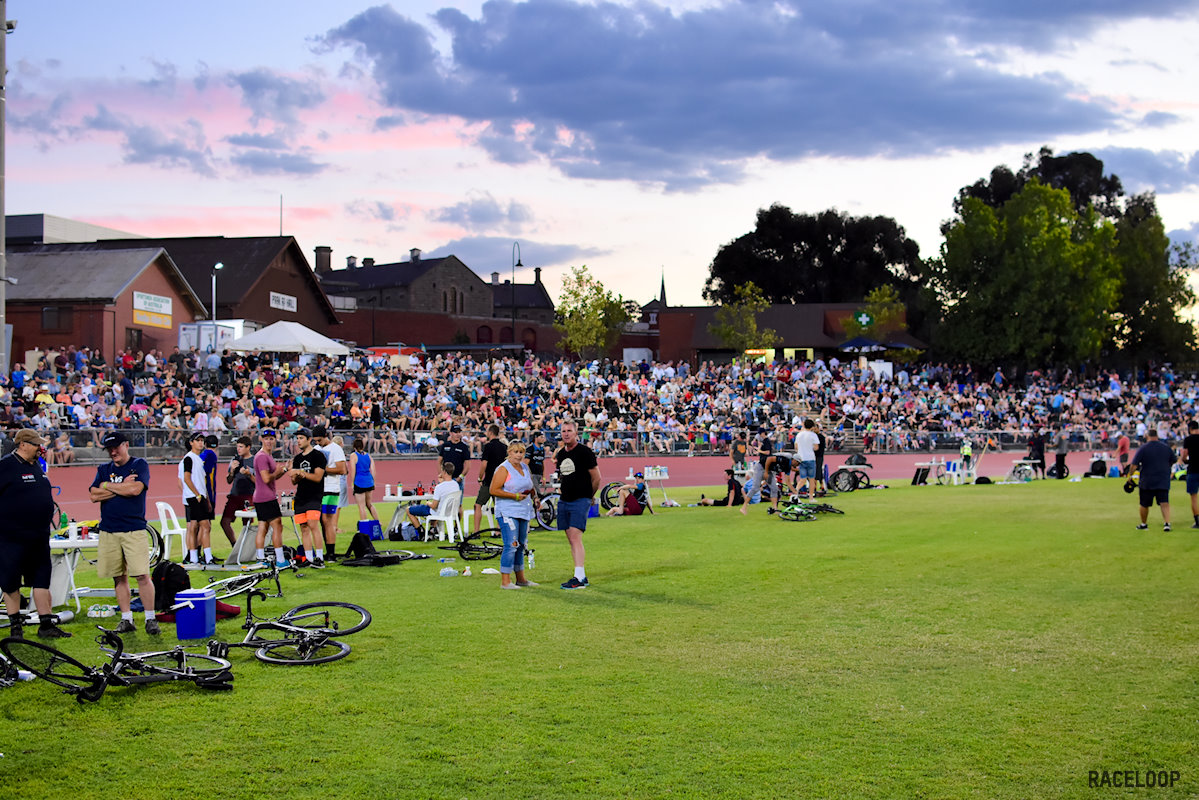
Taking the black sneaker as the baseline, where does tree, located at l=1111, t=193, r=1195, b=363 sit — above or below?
above

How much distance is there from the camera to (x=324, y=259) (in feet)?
316

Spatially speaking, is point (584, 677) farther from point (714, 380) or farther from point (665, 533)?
point (714, 380)

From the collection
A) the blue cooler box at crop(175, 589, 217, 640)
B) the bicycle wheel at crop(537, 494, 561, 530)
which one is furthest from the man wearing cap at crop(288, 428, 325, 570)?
the bicycle wheel at crop(537, 494, 561, 530)

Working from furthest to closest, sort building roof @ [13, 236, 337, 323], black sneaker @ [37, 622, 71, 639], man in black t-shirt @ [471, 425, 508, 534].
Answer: building roof @ [13, 236, 337, 323]
man in black t-shirt @ [471, 425, 508, 534]
black sneaker @ [37, 622, 71, 639]

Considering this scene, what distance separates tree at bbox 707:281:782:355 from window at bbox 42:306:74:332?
127ft

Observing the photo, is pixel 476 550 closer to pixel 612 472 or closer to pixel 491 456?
pixel 491 456

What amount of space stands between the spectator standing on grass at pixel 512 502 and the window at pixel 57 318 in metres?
33.5

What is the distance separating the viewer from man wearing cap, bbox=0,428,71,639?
885 centimetres

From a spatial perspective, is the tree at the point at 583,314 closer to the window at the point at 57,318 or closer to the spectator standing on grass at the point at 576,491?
the window at the point at 57,318

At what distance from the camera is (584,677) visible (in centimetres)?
809

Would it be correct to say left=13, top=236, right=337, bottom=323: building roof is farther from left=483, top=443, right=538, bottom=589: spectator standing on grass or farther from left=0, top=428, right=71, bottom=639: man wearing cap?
left=0, top=428, right=71, bottom=639: man wearing cap

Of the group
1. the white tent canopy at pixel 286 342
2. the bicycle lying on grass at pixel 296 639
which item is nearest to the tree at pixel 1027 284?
the white tent canopy at pixel 286 342

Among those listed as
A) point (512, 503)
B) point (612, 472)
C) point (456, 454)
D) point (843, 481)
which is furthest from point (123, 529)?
point (612, 472)

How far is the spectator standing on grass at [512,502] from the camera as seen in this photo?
11.7m
